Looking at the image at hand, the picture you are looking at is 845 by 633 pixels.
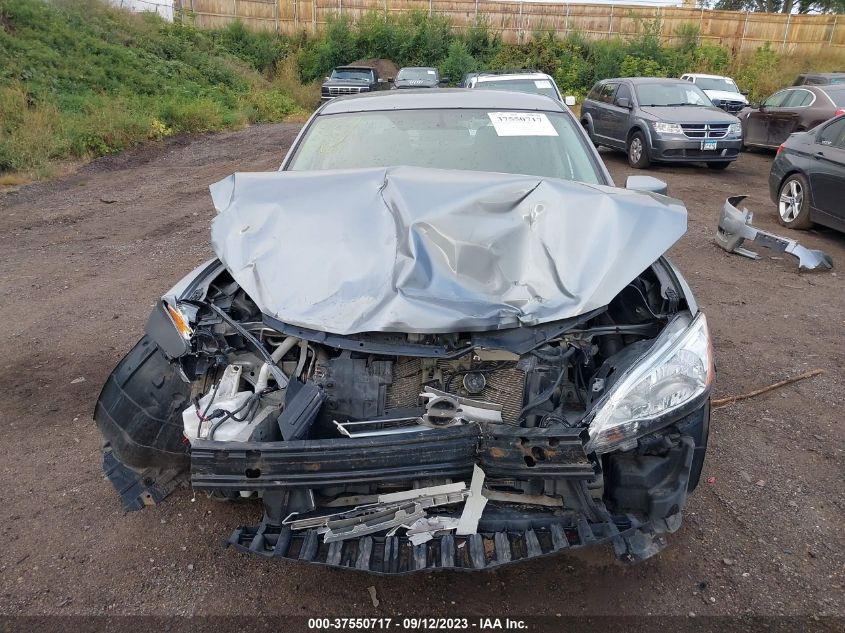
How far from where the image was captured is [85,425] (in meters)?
3.60

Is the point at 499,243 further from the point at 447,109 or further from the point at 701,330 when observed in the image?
the point at 447,109

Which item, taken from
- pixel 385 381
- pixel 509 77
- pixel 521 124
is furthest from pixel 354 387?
pixel 509 77

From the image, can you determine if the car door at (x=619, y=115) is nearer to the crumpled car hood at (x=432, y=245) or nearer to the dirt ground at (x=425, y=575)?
the dirt ground at (x=425, y=575)

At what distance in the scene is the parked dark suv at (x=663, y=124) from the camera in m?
10.9

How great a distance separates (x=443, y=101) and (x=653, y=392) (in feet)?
8.34

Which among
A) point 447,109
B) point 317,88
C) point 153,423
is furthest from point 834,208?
point 317,88

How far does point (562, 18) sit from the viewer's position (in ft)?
90.6

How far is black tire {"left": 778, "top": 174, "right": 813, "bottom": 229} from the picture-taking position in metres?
7.51

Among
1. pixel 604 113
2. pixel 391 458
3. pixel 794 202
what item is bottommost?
pixel 794 202

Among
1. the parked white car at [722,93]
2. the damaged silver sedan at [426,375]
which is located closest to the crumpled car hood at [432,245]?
the damaged silver sedan at [426,375]

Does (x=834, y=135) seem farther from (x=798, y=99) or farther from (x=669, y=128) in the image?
(x=798, y=99)

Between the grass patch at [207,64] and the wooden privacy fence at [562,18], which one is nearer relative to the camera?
the grass patch at [207,64]

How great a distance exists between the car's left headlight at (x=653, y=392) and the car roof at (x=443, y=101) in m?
2.24

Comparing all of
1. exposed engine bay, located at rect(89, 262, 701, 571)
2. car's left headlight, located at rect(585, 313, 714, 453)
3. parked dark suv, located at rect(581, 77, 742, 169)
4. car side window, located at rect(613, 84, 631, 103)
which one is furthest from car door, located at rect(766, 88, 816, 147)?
car's left headlight, located at rect(585, 313, 714, 453)
